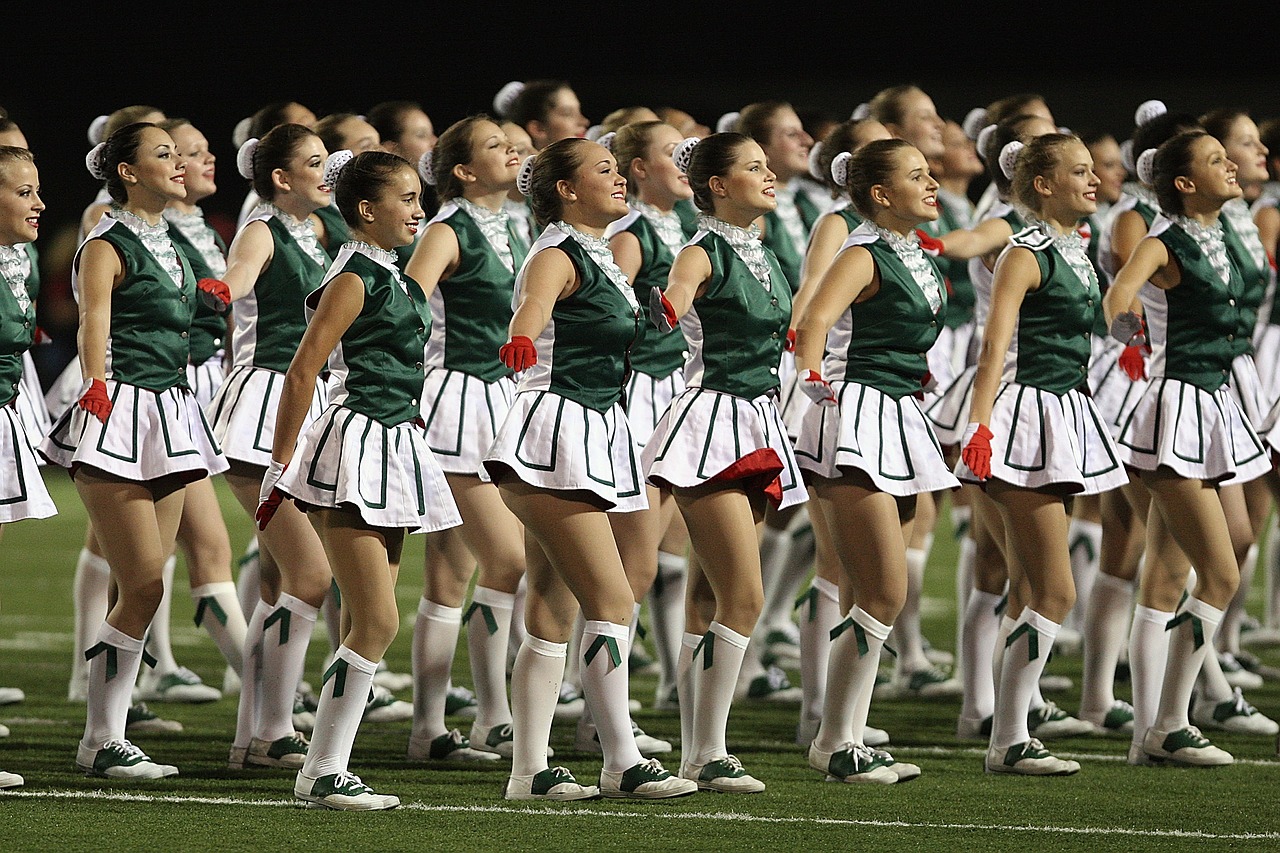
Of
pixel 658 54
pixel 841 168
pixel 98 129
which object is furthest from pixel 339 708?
pixel 658 54

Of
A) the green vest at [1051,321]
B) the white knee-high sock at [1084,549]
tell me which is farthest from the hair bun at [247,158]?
the white knee-high sock at [1084,549]

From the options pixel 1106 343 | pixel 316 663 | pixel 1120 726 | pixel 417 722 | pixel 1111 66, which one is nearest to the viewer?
pixel 417 722

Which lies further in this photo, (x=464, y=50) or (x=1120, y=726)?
(x=464, y=50)

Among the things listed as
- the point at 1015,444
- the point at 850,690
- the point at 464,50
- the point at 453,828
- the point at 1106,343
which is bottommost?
the point at 453,828

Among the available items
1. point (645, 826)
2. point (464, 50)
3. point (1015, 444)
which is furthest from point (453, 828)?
point (464, 50)

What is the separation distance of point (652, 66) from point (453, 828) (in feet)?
35.9

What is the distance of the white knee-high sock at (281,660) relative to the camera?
16.7ft

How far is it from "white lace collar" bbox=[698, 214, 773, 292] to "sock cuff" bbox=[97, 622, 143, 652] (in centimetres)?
183

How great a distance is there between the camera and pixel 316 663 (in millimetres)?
7504

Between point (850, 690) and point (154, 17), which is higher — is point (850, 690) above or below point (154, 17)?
below

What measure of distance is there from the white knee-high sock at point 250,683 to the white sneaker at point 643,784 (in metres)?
1.01

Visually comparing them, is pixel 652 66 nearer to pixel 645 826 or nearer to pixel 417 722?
pixel 417 722

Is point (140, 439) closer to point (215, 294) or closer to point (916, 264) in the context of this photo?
point (215, 294)

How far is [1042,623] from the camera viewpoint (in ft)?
16.8
